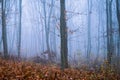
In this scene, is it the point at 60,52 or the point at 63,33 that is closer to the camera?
the point at 63,33

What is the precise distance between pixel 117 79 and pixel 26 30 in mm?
68661

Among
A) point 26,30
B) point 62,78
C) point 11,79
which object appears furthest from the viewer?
point 26,30

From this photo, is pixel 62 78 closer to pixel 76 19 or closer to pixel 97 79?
pixel 97 79

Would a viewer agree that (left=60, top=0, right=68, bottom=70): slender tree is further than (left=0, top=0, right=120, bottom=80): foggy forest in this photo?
Yes

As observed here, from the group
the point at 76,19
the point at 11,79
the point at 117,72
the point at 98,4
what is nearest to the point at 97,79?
the point at 117,72

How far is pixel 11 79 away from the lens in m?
7.30

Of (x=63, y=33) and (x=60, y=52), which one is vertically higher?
(x=63, y=33)

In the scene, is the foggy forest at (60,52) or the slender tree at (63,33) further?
the slender tree at (63,33)

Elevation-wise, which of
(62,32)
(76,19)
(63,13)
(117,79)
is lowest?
(117,79)

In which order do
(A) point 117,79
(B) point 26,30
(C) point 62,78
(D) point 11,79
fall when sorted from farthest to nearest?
(B) point 26,30, (A) point 117,79, (C) point 62,78, (D) point 11,79

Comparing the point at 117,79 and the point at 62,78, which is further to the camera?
the point at 117,79

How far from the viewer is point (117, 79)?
10.4 meters

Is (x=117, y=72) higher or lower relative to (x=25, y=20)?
lower

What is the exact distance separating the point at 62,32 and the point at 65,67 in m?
1.91
